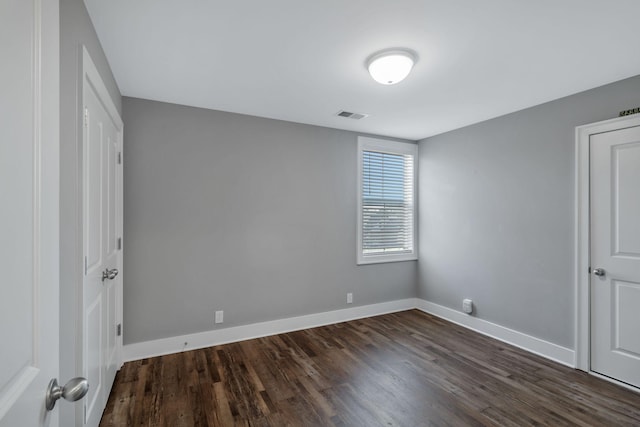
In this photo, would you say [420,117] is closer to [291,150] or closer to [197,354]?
[291,150]

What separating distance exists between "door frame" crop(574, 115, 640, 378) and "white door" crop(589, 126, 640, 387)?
1.4 inches

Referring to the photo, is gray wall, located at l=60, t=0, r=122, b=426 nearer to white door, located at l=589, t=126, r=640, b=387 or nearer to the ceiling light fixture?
the ceiling light fixture

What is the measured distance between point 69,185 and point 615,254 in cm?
393

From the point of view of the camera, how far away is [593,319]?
2721mm

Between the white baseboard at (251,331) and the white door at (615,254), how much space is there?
224 cm

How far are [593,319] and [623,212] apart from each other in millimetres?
988

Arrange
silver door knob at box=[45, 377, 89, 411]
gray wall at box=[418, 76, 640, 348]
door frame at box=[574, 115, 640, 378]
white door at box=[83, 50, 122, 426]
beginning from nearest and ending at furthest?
silver door knob at box=[45, 377, 89, 411]
white door at box=[83, 50, 122, 426]
door frame at box=[574, 115, 640, 378]
gray wall at box=[418, 76, 640, 348]

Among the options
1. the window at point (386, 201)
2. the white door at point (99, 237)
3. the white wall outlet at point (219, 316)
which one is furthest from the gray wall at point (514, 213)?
the white door at point (99, 237)

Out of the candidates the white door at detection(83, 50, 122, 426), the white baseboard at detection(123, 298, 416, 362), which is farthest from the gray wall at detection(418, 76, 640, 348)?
the white door at detection(83, 50, 122, 426)

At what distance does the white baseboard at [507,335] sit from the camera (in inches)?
114

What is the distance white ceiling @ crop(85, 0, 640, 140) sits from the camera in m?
1.72

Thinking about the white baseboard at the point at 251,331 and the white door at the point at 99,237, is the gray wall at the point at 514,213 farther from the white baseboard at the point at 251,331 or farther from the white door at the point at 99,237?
the white door at the point at 99,237

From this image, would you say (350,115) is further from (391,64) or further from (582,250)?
(582,250)

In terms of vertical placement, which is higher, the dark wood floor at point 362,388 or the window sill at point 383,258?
the window sill at point 383,258
